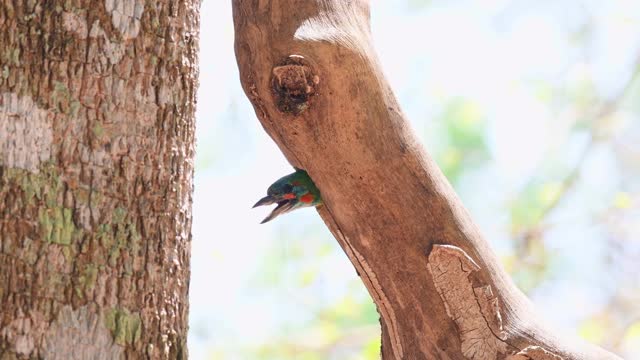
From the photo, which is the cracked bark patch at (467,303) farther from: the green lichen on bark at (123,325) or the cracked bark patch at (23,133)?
the cracked bark patch at (23,133)

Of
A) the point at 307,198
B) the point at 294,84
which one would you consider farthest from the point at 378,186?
the point at 294,84

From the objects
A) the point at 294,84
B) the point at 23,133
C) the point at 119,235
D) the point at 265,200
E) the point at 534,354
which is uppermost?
the point at 294,84

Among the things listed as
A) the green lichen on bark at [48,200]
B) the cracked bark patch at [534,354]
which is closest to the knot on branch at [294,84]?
the green lichen on bark at [48,200]

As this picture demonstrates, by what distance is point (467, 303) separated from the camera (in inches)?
96.8

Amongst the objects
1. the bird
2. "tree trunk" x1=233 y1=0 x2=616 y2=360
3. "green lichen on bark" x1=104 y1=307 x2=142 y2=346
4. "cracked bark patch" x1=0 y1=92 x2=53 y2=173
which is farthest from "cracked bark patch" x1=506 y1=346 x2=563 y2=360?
"cracked bark patch" x1=0 y1=92 x2=53 y2=173

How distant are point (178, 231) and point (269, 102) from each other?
1.53 ft

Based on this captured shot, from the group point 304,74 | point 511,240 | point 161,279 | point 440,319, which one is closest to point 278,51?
point 304,74

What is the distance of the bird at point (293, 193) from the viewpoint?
257cm

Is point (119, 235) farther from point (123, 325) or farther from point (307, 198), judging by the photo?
point (307, 198)

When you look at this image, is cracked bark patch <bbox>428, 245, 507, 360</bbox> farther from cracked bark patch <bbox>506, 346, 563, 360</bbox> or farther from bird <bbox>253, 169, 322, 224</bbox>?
bird <bbox>253, 169, 322, 224</bbox>

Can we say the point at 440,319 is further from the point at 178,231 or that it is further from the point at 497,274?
the point at 178,231

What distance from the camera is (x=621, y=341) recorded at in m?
8.27

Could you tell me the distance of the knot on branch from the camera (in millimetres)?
2404

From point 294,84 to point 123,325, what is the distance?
81 cm
